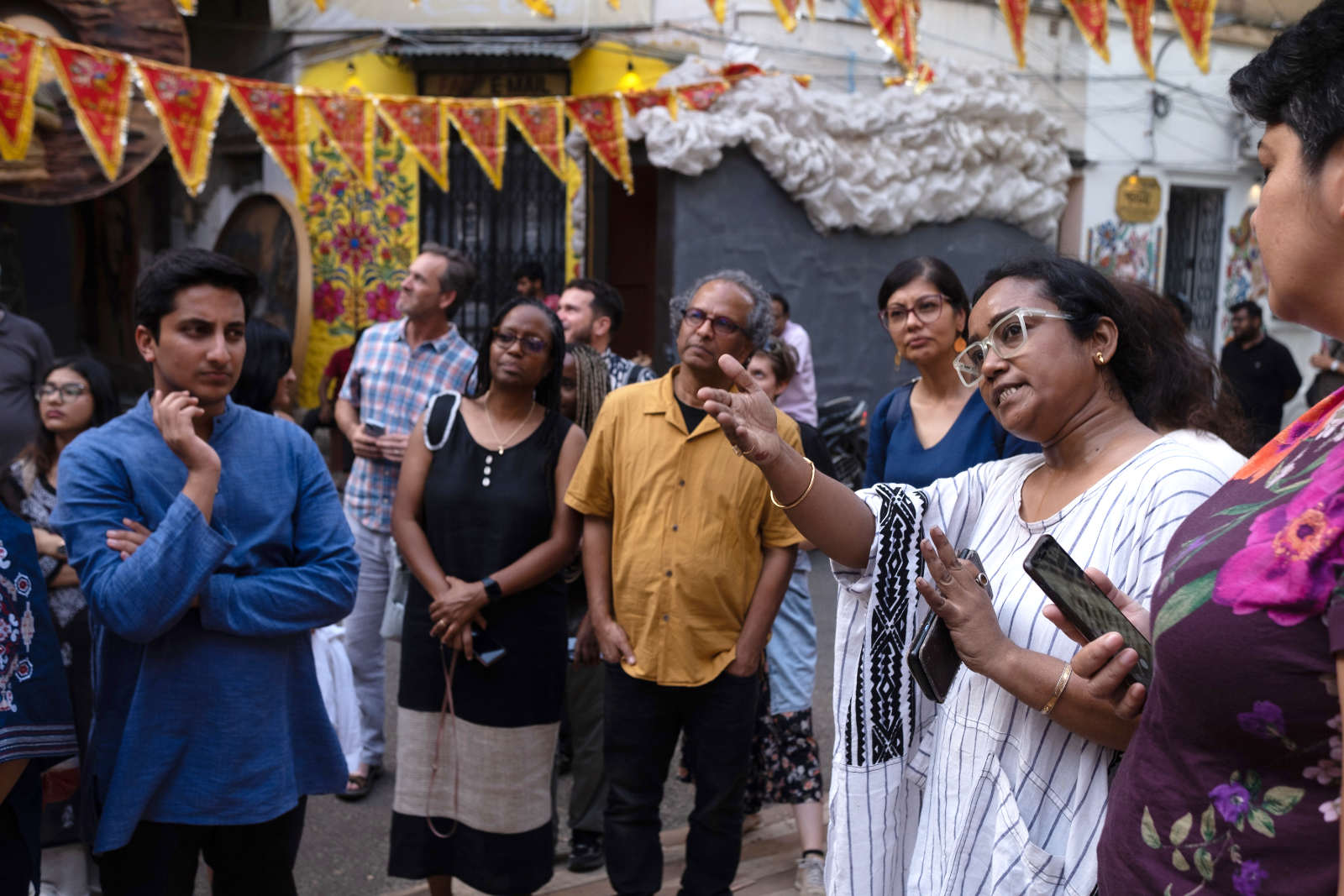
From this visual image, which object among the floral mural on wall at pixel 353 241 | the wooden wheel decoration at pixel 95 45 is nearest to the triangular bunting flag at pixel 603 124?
the floral mural on wall at pixel 353 241

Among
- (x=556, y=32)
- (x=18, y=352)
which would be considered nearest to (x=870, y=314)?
(x=556, y=32)

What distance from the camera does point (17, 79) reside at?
6.66 meters

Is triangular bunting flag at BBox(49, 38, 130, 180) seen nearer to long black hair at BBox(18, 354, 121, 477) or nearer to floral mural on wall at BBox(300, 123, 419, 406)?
floral mural on wall at BBox(300, 123, 419, 406)

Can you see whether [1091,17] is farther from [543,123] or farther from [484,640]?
[484,640]

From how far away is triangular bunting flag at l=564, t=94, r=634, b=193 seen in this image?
8.79 metres

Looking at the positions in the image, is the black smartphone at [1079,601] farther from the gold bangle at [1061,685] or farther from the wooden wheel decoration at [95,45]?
the wooden wheel decoration at [95,45]

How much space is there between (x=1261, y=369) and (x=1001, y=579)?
7.49m

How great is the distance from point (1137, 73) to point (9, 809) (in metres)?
13.3

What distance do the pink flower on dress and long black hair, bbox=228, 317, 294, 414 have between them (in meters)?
2.98

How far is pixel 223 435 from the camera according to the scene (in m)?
2.60

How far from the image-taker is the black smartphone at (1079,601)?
1.67 meters

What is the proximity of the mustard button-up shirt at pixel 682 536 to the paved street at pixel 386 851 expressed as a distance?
98 cm

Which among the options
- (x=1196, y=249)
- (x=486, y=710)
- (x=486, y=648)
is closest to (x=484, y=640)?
(x=486, y=648)

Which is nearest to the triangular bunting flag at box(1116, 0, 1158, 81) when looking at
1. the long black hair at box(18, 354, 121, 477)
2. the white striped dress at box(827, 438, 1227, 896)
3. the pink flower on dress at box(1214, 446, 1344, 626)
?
the white striped dress at box(827, 438, 1227, 896)
